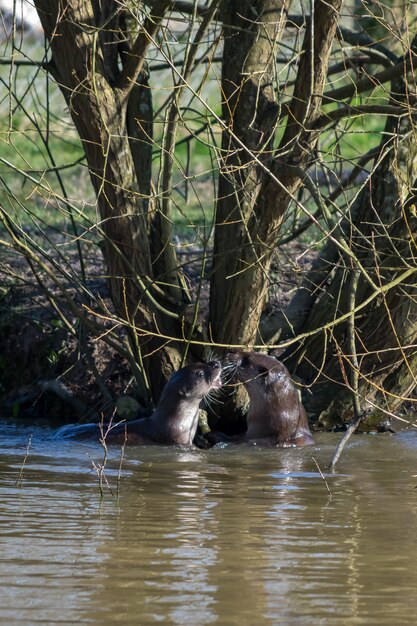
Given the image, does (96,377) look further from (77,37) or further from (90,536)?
(90,536)

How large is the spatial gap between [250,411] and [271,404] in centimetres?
19

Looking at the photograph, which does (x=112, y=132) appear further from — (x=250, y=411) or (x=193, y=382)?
(x=250, y=411)

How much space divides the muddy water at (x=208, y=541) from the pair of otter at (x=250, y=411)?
499mm

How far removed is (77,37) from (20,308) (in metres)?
2.68

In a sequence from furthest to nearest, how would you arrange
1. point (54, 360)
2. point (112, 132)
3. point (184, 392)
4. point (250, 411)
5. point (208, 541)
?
1. point (54, 360)
2. point (250, 411)
3. point (184, 392)
4. point (112, 132)
5. point (208, 541)

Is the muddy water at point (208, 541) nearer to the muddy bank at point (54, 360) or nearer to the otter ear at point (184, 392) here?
the otter ear at point (184, 392)

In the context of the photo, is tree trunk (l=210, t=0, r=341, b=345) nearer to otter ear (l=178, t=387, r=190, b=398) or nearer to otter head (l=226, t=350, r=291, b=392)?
otter head (l=226, t=350, r=291, b=392)

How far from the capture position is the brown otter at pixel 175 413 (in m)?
6.91

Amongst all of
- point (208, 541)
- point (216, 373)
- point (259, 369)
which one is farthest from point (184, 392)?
point (208, 541)

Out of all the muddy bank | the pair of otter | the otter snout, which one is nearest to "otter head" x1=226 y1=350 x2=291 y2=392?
the pair of otter

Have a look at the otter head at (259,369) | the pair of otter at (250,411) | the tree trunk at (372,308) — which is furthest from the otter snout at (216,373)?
the tree trunk at (372,308)

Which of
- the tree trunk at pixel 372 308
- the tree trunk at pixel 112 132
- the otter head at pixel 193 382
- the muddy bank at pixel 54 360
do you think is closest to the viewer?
the tree trunk at pixel 112 132

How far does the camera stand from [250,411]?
23.7 ft

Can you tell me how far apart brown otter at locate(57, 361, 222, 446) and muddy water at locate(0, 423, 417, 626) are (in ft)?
1.47
